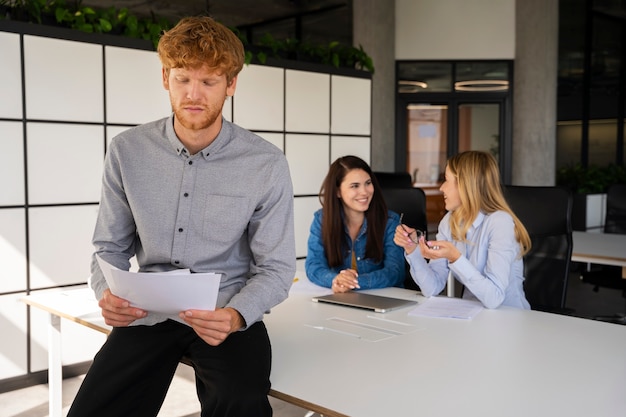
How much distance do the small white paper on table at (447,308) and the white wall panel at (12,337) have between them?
241cm

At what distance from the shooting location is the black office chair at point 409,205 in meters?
3.49

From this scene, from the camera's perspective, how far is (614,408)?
1.44 metres

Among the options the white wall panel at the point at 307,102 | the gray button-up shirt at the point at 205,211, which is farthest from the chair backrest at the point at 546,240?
the white wall panel at the point at 307,102

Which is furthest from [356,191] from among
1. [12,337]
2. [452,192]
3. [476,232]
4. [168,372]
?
[12,337]

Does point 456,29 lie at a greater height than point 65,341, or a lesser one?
greater

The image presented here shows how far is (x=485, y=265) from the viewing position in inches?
105

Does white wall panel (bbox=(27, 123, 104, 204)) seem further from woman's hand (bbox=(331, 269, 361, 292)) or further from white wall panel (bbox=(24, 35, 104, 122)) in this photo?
woman's hand (bbox=(331, 269, 361, 292))

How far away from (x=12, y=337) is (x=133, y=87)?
5.31 feet

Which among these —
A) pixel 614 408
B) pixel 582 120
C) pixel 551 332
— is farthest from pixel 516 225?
pixel 582 120

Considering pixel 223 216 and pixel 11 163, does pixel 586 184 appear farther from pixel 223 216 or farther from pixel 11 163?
pixel 223 216

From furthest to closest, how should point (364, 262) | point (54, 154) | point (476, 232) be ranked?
point (54, 154), point (364, 262), point (476, 232)

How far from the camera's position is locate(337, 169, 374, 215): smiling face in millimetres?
3189

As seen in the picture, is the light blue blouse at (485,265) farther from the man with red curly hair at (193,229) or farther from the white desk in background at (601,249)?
the white desk in background at (601,249)

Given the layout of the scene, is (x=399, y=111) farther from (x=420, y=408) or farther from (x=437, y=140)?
(x=420, y=408)
